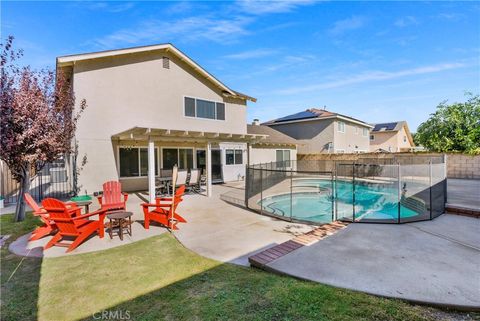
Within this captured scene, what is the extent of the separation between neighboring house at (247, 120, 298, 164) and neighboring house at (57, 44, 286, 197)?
10.8 ft

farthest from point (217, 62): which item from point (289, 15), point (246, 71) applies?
point (289, 15)

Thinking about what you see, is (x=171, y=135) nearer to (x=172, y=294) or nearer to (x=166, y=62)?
(x=166, y=62)

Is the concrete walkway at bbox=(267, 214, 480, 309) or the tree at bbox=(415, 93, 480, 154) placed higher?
the tree at bbox=(415, 93, 480, 154)

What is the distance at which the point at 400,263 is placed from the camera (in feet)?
13.7

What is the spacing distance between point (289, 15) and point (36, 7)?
1057cm

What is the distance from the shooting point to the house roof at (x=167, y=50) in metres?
10.9

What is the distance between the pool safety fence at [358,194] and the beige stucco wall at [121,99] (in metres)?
7.01

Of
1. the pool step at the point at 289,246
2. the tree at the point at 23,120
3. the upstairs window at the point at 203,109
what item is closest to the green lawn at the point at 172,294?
the pool step at the point at 289,246

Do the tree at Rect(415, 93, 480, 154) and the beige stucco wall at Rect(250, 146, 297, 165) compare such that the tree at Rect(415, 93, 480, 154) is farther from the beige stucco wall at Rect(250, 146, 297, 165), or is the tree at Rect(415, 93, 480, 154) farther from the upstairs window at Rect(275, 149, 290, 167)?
the beige stucco wall at Rect(250, 146, 297, 165)

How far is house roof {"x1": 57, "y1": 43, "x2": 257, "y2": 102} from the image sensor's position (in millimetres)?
10930

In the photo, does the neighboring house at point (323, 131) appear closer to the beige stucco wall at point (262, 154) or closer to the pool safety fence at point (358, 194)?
the beige stucco wall at point (262, 154)

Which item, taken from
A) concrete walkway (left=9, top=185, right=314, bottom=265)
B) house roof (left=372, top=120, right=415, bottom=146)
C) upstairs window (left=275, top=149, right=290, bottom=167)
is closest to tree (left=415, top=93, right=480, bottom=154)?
house roof (left=372, top=120, right=415, bottom=146)

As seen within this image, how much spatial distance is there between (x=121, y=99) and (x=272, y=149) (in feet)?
39.7

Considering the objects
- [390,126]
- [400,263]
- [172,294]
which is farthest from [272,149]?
[390,126]
